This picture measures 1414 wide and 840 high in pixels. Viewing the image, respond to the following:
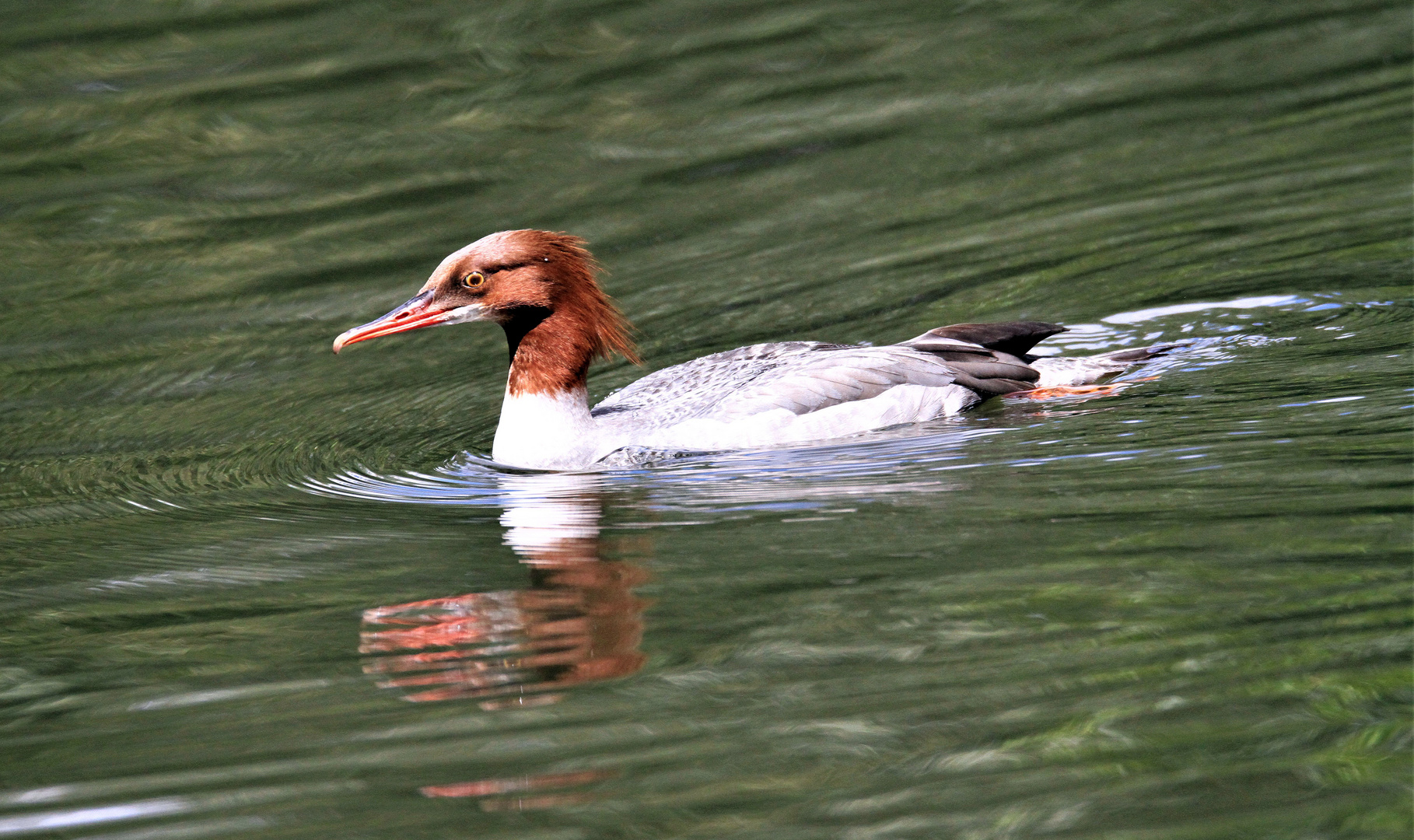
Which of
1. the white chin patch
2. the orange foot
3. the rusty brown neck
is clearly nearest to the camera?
the white chin patch

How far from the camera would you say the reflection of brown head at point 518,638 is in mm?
5027

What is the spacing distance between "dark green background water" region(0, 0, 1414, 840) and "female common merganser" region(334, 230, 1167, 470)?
1.04ft

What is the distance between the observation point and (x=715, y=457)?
770 centimetres

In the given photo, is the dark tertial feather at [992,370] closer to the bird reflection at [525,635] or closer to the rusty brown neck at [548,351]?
the rusty brown neck at [548,351]

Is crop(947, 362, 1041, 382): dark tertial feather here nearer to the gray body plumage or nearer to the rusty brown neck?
the gray body plumage

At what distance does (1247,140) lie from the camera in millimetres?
12070

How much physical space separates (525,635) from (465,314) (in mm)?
2906

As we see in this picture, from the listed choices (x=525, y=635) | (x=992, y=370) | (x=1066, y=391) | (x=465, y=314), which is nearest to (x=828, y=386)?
(x=992, y=370)

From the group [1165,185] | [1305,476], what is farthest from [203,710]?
[1165,185]

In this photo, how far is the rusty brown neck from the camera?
8117 mm

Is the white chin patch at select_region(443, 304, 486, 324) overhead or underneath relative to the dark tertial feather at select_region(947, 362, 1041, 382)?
overhead

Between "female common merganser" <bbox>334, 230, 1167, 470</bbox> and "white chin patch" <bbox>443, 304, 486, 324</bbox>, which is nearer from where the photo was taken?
"female common merganser" <bbox>334, 230, 1167, 470</bbox>

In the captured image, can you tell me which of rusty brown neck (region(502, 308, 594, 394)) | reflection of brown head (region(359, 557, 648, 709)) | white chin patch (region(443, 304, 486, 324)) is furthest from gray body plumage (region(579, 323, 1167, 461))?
reflection of brown head (region(359, 557, 648, 709))

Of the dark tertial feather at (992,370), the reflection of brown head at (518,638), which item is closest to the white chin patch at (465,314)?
the reflection of brown head at (518,638)
